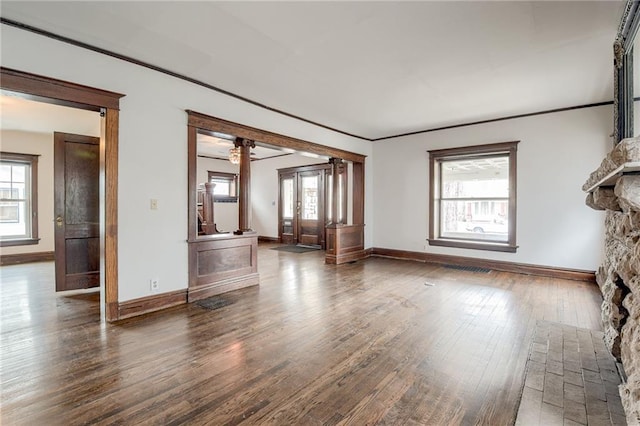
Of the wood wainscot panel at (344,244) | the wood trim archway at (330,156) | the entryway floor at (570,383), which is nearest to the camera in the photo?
the entryway floor at (570,383)

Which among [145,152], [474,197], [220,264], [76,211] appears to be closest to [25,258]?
[76,211]

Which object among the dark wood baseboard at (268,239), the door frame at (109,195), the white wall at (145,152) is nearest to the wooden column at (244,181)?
the white wall at (145,152)

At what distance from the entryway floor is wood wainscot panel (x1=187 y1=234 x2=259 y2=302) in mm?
3474

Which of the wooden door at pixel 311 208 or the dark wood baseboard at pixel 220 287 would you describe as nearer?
the dark wood baseboard at pixel 220 287

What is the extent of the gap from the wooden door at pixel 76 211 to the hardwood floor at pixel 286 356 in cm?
33

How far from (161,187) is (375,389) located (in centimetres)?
309

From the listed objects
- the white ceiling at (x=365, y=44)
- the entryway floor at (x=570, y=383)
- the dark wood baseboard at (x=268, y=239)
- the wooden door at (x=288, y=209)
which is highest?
the white ceiling at (x=365, y=44)

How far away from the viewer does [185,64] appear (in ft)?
11.1

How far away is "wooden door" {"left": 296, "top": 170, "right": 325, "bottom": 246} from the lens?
344 inches

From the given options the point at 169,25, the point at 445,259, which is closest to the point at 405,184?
the point at 445,259

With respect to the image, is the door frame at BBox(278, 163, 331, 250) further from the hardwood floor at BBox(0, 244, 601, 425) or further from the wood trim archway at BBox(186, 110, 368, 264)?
the hardwood floor at BBox(0, 244, 601, 425)

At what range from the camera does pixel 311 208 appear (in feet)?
29.5

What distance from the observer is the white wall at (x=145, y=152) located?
9.62 feet

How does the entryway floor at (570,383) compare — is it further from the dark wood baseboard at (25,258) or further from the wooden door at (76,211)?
the dark wood baseboard at (25,258)
